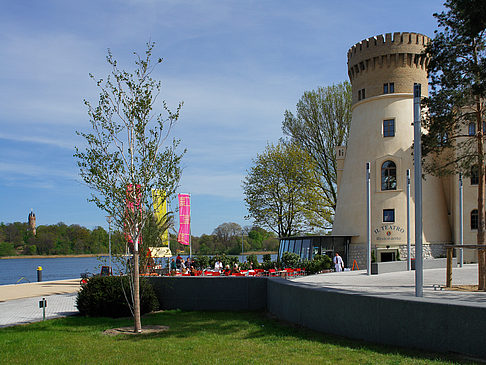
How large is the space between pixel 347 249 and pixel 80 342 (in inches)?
1275

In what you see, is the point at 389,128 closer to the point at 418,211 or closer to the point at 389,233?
the point at 389,233

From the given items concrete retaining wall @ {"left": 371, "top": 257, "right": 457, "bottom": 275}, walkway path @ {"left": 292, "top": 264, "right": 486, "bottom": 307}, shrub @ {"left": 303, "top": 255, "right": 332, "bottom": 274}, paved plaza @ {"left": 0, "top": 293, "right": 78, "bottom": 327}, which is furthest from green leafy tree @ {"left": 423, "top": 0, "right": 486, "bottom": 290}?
paved plaza @ {"left": 0, "top": 293, "right": 78, "bottom": 327}

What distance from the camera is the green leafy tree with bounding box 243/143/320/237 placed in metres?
45.3

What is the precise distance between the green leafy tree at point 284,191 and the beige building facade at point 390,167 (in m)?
3.92

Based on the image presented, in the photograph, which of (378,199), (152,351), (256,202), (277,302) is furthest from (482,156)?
(256,202)

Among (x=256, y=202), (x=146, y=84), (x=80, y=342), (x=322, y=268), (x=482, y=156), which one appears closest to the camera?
(x=80, y=342)

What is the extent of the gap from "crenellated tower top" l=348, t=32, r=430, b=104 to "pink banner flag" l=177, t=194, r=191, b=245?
18149 mm

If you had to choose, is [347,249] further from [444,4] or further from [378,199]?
[444,4]

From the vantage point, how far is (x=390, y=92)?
4162 centimetres

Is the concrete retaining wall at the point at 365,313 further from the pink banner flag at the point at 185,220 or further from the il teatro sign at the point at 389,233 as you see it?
the il teatro sign at the point at 389,233

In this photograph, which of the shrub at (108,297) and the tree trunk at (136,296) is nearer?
the tree trunk at (136,296)

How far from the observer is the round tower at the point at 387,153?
133 feet

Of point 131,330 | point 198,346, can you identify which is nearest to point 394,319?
point 198,346

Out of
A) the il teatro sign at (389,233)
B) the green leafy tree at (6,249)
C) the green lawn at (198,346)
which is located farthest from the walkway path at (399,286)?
the green leafy tree at (6,249)
